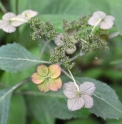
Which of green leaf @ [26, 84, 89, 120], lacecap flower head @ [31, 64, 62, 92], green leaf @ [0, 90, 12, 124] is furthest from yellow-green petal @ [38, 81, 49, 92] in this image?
green leaf @ [26, 84, 89, 120]

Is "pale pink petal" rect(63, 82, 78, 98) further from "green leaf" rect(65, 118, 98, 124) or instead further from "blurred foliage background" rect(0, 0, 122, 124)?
"green leaf" rect(65, 118, 98, 124)

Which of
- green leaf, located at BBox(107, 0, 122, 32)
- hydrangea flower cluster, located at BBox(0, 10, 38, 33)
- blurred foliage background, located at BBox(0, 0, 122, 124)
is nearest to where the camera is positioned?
hydrangea flower cluster, located at BBox(0, 10, 38, 33)

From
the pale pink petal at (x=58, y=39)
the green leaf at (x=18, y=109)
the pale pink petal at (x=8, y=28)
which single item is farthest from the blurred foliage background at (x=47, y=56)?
the pale pink petal at (x=8, y=28)

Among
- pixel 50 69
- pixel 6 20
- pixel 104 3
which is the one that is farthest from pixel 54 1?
pixel 50 69

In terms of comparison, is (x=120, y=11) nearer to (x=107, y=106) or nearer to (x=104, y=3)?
(x=104, y=3)

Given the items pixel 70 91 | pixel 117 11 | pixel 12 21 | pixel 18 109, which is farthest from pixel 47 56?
pixel 70 91

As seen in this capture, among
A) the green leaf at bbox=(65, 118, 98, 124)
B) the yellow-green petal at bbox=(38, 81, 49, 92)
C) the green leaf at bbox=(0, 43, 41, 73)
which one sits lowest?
the green leaf at bbox=(65, 118, 98, 124)

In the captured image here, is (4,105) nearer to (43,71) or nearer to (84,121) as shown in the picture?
(43,71)
